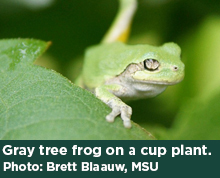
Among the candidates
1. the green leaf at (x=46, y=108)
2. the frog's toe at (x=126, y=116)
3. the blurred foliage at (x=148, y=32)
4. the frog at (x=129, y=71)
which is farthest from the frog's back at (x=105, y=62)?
the green leaf at (x=46, y=108)

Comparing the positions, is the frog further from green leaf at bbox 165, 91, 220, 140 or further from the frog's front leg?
green leaf at bbox 165, 91, 220, 140

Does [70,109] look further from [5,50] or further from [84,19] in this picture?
[84,19]

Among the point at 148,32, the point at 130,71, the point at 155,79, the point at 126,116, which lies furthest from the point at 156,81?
the point at 148,32

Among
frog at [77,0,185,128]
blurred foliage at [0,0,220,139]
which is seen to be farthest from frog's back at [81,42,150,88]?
blurred foliage at [0,0,220,139]

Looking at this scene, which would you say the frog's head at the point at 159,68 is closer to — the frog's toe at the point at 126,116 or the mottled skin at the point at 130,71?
the mottled skin at the point at 130,71

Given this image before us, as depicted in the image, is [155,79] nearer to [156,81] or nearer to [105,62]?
[156,81]
